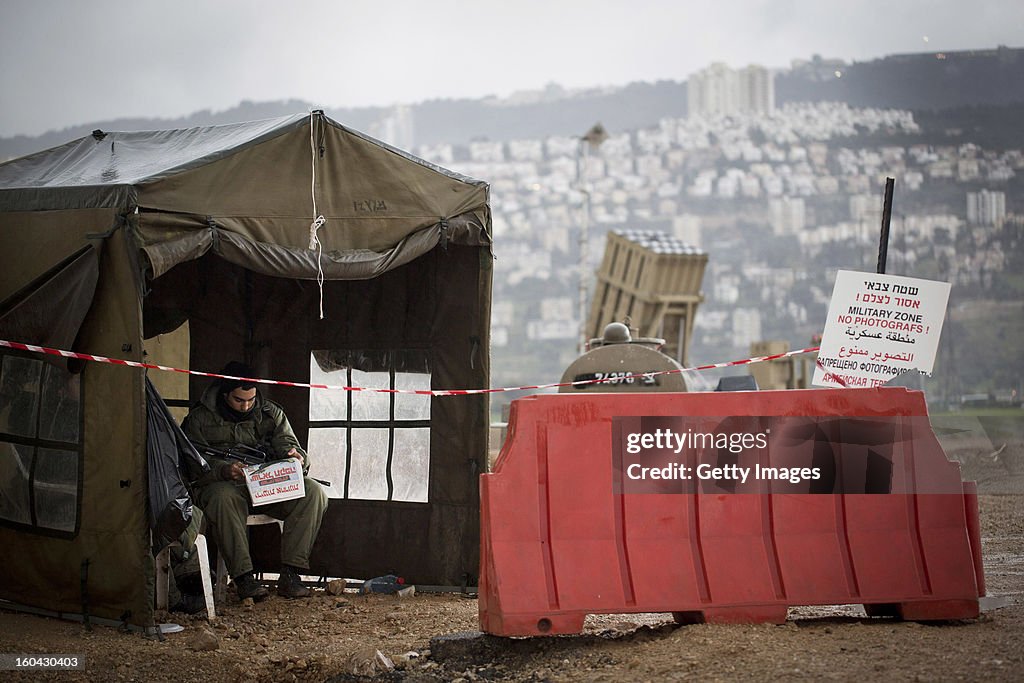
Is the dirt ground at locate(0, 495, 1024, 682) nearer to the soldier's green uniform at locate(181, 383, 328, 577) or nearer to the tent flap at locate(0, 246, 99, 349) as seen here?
the soldier's green uniform at locate(181, 383, 328, 577)

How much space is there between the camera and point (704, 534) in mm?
5711

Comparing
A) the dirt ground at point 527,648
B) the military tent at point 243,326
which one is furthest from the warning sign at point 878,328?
the military tent at point 243,326

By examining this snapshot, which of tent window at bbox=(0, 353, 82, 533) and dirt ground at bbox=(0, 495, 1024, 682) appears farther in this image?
tent window at bbox=(0, 353, 82, 533)

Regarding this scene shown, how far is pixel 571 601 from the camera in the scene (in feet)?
18.1

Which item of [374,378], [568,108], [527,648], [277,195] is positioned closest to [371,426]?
[374,378]

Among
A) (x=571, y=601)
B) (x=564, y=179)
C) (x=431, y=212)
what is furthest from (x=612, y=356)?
(x=564, y=179)

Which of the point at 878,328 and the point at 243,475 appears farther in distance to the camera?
the point at 878,328

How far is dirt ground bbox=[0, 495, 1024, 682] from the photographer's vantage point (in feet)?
16.0

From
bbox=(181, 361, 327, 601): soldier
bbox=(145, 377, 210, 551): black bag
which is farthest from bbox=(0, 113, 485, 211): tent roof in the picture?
bbox=(181, 361, 327, 601): soldier

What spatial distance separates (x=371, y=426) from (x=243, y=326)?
1379 mm

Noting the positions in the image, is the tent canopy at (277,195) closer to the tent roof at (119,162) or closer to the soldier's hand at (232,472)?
the tent roof at (119,162)

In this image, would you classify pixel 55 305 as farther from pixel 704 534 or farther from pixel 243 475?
pixel 704 534

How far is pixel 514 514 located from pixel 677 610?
0.95 m

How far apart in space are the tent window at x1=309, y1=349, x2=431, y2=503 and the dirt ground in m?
1.37
